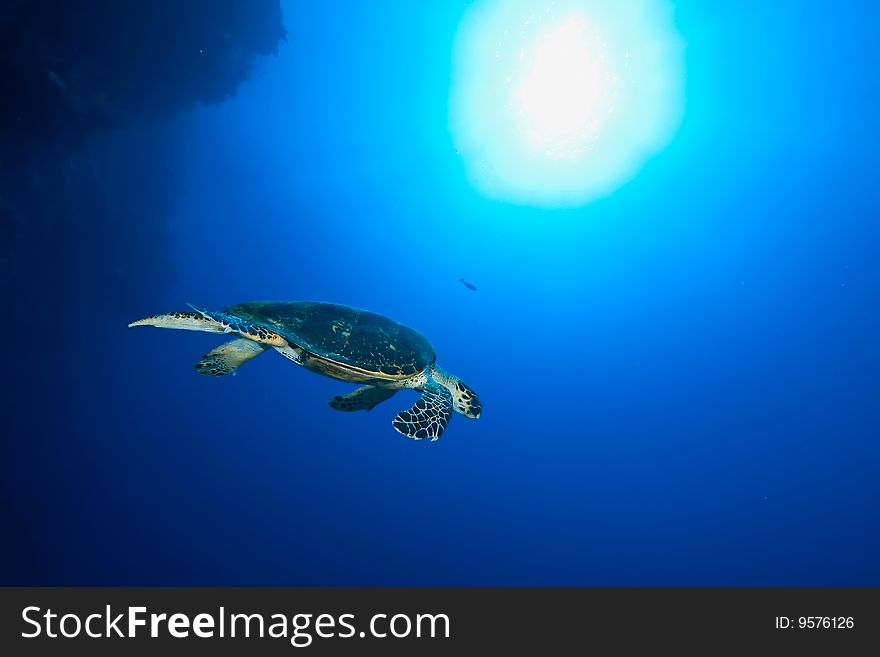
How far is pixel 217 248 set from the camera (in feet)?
93.7

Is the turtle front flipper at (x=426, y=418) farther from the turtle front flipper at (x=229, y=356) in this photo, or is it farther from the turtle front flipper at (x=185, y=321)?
the turtle front flipper at (x=185, y=321)

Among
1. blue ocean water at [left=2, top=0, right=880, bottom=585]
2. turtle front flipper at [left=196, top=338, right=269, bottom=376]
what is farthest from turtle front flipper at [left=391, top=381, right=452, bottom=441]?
blue ocean water at [left=2, top=0, right=880, bottom=585]

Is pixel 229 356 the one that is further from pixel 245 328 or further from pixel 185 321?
pixel 185 321

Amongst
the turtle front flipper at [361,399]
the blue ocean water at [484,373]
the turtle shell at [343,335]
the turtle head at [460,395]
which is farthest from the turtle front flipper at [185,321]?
the blue ocean water at [484,373]

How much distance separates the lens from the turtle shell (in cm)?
483

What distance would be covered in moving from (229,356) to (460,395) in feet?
11.7

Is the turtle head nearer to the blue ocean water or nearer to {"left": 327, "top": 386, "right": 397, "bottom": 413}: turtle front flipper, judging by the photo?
{"left": 327, "top": 386, "right": 397, "bottom": 413}: turtle front flipper

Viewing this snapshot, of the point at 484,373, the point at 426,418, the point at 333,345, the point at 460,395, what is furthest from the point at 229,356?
the point at 484,373

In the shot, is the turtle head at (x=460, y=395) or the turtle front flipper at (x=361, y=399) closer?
the turtle front flipper at (x=361, y=399)

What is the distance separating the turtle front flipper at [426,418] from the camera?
15.5 ft

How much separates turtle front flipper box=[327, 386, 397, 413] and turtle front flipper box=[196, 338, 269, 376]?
1435 millimetres

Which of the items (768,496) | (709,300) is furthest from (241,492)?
(768,496)

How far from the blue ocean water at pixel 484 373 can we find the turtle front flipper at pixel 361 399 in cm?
1833

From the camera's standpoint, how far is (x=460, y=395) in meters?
6.48
